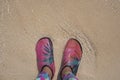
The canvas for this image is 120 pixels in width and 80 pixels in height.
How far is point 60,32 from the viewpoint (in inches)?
106

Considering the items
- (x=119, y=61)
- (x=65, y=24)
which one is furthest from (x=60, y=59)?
(x=119, y=61)

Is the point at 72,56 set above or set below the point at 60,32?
below

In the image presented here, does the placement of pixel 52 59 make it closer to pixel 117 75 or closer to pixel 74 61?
pixel 74 61

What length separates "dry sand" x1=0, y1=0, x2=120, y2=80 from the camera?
267cm

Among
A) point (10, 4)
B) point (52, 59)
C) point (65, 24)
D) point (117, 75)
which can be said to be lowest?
point (117, 75)

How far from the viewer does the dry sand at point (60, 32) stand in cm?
267

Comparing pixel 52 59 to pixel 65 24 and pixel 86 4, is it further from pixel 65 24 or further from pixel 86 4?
pixel 86 4

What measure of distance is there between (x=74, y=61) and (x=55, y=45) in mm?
239

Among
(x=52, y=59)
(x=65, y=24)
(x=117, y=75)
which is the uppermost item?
(x=65, y=24)

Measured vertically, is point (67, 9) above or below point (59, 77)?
above

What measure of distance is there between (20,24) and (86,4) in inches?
25.7

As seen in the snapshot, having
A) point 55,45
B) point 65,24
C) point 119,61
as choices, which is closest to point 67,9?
point 65,24

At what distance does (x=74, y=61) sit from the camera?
8.91 feet

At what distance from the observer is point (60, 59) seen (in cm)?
275
